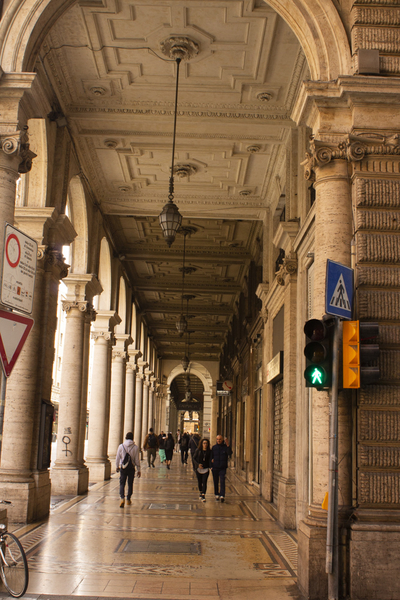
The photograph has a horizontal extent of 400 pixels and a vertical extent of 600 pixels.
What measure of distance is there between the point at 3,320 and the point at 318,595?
13.5ft

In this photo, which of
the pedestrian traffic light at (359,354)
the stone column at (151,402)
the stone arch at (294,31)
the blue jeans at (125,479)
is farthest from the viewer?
the stone column at (151,402)

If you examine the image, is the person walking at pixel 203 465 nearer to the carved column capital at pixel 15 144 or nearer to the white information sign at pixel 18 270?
the carved column capital at pixel 15 144

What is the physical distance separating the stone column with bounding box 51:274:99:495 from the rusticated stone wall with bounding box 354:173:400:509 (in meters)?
Result: 8.96

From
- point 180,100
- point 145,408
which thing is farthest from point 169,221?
point 145,408

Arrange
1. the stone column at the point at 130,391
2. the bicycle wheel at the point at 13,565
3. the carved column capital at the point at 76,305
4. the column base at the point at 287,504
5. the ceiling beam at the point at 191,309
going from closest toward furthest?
the bicycle wheel at the point at 13,565
the column base at the point at 287,504
the carved column capital at the point at 76,305
the stone column at the point at 130,391
the ceiling beam at the point at 191,309

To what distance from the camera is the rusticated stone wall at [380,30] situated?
7256 mm

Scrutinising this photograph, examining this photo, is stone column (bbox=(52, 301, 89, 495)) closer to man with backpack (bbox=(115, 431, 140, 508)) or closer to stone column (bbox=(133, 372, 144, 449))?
man with backpack (bbox=(115, 431, 140, 508))

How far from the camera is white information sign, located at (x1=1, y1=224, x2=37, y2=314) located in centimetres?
434

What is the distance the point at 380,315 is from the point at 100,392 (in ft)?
45.0

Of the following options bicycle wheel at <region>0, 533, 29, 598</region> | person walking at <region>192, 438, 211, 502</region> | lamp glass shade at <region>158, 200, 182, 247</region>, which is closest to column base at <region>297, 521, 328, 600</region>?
bicycle wheel at <region>0, 533, 29, 598</region>

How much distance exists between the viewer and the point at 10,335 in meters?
4.30

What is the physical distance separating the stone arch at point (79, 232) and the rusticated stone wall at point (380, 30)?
30.2 ft

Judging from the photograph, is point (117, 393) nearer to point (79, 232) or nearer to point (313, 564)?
point (79, 232)

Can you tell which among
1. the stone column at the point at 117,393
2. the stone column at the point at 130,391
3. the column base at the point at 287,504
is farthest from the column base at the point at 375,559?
the stone column at the point at 130,391
